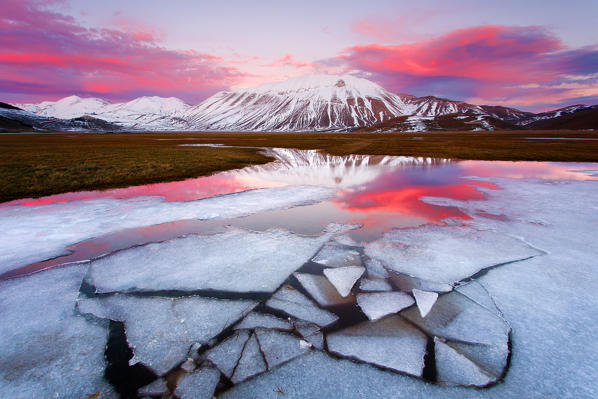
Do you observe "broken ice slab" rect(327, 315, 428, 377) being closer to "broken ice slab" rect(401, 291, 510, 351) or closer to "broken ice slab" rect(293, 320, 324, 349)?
"broken ice slab" rect(293, 320, 324, 349)

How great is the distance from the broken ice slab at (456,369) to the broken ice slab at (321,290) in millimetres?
1779

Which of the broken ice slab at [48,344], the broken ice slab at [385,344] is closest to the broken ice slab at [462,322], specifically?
the broken ice slab at [385,344]

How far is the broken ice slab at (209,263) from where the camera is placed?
6.21m

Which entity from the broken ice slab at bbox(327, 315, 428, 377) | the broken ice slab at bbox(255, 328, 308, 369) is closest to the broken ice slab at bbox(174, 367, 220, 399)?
the broken ice slab at bbox(255, 328, 308, 369)

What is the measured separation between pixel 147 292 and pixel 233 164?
21052 millimetres

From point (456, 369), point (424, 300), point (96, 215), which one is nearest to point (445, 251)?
point (424, 300)

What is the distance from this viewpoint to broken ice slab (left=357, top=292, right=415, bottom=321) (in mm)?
5230

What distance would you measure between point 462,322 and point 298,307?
3021 millimetres

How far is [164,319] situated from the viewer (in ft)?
16.5

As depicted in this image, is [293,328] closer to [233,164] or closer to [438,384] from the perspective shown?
[438,384]

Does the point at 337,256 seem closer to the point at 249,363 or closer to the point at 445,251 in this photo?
the point at 445,251

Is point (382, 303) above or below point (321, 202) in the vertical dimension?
below

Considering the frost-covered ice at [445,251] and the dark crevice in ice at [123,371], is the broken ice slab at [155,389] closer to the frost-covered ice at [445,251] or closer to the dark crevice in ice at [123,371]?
the dark crevice in ice at [123,371]

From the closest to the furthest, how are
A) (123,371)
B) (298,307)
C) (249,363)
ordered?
(123,371)
(249,363)
(298,307)
